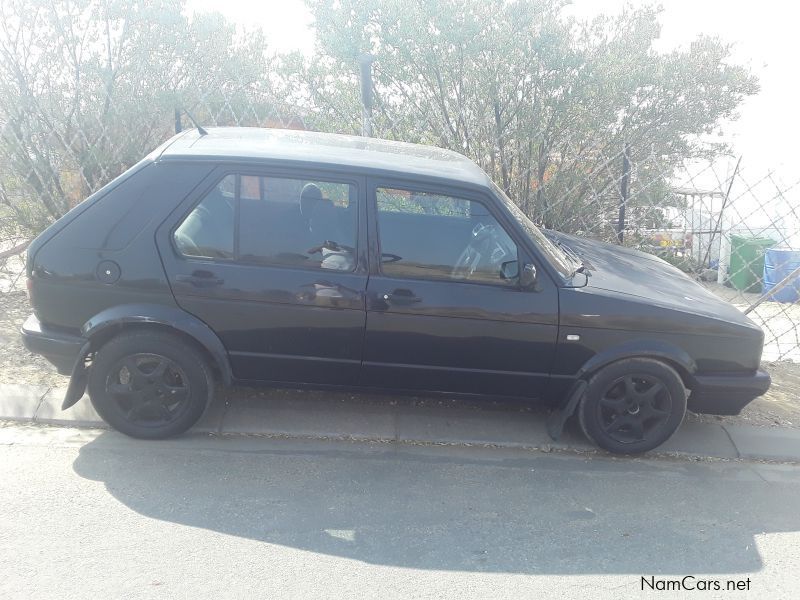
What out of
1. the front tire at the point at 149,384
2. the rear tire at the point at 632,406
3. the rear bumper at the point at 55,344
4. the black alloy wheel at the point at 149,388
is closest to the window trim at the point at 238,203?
the front tire at the point at 149,384

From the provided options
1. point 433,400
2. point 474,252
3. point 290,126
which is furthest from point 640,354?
point 290,126

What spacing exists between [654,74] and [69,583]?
631 cm

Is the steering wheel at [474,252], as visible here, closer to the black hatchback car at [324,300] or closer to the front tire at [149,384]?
the black hatchback car at [324,300]

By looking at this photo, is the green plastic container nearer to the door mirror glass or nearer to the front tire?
the door mirror glass

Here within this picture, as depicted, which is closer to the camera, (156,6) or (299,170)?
Answer: (299,170)

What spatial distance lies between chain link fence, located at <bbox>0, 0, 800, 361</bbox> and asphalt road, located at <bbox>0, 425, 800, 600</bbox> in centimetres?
322

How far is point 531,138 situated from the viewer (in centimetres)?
684

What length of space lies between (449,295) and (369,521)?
1.30 m

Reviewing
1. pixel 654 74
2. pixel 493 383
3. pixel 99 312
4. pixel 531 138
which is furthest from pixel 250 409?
pixel 654 74

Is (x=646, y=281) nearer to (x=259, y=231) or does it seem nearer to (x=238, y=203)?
(x=259, y=231)

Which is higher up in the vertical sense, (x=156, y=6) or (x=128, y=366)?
(x=156, y=6)

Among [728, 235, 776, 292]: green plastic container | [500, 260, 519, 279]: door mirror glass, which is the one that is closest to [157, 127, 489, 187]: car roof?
[500, 260, 519, 279]: door mirror glass

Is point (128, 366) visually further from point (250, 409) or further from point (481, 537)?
→ point (481, 537)

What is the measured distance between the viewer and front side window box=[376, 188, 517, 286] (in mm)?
3971
